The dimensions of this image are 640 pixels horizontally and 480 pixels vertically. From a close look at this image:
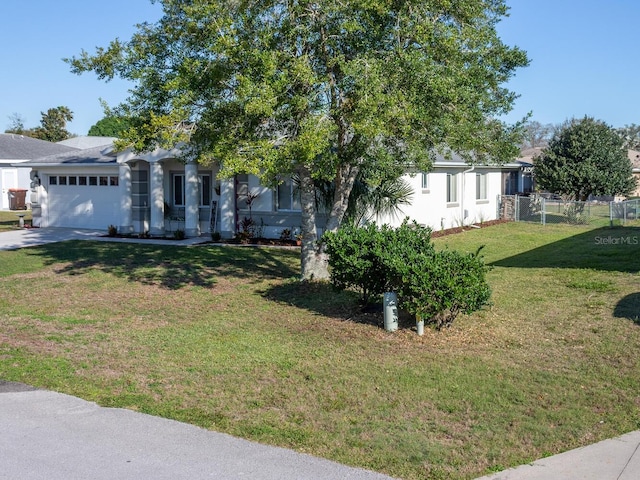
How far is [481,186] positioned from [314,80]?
18.6 meters

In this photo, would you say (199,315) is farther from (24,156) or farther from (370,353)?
(24,156)

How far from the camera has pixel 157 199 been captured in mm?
23422

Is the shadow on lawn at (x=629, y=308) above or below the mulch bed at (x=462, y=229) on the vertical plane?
below

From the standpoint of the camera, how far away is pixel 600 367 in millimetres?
8211

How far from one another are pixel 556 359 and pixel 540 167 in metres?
22.0

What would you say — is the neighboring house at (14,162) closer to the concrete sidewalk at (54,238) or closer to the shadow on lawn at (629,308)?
the concrete sidewalk at (54,238)

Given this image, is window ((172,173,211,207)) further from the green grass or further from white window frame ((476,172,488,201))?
white window frame ((476,172,488,201))

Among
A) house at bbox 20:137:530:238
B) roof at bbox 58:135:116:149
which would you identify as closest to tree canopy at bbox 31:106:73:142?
roof at bbox 58:135:116:149

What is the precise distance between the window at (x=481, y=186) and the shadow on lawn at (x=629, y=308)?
654 inches

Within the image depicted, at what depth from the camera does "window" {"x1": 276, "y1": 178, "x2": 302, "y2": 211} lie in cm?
2158

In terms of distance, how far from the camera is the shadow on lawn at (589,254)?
15547 mm

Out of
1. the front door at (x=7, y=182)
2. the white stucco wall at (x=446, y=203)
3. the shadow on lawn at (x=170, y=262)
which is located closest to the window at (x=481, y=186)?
the white stucco wall at (x=446, y=203)

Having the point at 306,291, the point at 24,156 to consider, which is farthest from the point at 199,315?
the point at 24,156

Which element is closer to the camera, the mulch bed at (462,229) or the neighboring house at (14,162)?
the mulch bed at (462,229)
